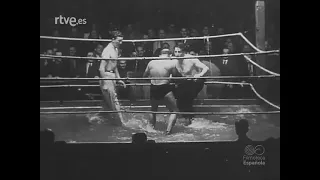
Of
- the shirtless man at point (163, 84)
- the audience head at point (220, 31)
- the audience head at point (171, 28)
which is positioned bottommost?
the shirtless man at point (163, 84)

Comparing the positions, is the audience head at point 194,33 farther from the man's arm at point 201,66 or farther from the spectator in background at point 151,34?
the spectator in background at point 151,34

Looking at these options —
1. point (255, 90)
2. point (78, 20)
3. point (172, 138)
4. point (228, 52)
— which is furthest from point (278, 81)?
point (78, 20)

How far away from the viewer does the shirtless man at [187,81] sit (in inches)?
120

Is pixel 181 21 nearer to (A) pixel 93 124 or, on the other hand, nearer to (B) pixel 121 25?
(B) pixel 121 25

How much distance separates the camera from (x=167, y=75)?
10.1 feet

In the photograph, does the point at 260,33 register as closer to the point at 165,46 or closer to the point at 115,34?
the point at 165,46

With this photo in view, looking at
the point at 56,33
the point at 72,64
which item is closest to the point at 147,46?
the point at 72,64

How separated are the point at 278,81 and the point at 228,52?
1.70ft

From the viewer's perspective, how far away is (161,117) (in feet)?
10.1

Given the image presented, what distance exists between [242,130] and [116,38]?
4.57ft

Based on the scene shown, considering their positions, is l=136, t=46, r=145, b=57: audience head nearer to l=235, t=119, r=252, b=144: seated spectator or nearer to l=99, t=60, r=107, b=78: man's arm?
l=99, t=60, r=107, b=78: man's arm

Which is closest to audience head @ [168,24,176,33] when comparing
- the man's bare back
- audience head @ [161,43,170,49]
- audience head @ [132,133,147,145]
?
audience head @ [161,43,170,49]

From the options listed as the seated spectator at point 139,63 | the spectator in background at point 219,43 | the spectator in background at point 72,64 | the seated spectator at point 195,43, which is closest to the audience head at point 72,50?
the spectator in background at point 72,64

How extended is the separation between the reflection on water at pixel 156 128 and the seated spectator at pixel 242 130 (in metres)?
0.04
